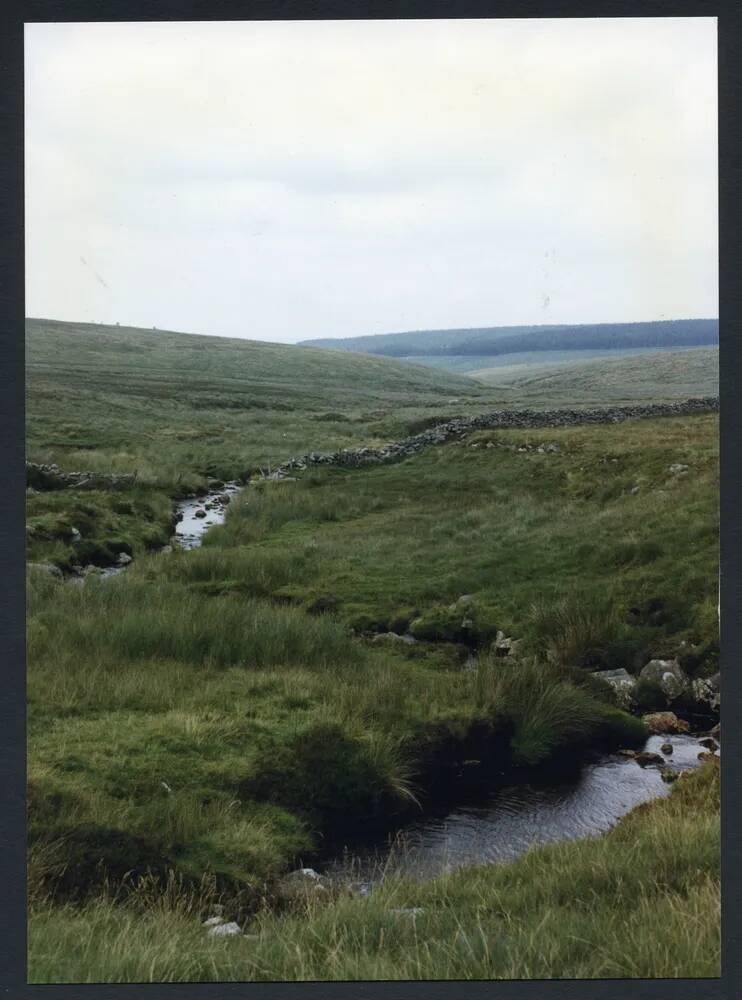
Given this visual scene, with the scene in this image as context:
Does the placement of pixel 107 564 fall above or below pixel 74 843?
above

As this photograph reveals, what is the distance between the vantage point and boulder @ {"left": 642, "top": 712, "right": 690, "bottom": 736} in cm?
516

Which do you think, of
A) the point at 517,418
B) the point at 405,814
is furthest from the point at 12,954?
the point at 517,418

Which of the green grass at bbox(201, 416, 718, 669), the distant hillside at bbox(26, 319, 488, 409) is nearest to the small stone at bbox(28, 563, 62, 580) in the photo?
the green grass at bbox(201, 416, 718, 669)

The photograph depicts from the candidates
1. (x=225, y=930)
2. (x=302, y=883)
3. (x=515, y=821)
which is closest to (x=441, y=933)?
(x=302, y=883)

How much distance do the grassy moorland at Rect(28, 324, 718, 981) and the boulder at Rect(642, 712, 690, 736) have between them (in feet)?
0.37

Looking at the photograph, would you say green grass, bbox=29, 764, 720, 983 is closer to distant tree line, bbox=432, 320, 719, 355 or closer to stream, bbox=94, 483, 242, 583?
stream, bbox=94, 483, 242, 583

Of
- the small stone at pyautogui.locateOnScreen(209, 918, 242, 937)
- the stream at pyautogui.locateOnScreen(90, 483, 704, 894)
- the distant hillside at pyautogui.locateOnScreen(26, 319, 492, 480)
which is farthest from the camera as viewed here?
the distant hillside at pyautogui.locateOnScreen(26, 319, 492, 480)

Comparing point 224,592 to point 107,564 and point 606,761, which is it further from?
point 606,761

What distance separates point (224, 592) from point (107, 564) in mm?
843

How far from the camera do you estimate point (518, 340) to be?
6336 millimetres

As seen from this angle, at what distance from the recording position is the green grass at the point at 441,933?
375 cm

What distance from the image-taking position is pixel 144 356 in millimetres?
7402

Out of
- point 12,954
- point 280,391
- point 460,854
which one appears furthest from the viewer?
point 280,391

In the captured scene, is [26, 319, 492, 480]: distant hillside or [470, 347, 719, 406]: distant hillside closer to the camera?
[470, 347, 719, 406]: distant hillside
